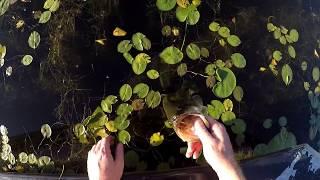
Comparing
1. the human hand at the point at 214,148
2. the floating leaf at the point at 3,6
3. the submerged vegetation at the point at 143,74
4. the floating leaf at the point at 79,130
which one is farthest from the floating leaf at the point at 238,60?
the floating leaf at the point at 3,6

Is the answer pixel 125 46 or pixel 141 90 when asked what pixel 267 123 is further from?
pixel 125 46

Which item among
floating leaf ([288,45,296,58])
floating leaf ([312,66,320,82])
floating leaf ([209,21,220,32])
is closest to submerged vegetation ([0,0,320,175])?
floating leaf ([209,21,220,32])

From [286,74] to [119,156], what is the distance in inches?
27.9

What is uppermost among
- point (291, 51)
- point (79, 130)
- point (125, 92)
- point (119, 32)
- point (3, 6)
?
point (3, 6)

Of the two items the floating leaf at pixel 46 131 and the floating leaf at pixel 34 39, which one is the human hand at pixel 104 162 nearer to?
the floating leaf at pixel 46 131

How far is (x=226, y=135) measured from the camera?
238 centimetres

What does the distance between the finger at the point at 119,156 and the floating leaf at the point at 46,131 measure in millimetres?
260

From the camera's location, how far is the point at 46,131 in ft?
8.04

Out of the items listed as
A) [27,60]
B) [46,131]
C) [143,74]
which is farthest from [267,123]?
[27,60]

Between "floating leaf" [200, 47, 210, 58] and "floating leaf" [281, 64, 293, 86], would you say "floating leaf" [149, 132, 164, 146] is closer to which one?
"floating leaf" [200, 47, 210, 58]

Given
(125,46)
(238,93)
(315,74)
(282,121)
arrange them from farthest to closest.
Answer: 1. (315,74)
2. (282,121)
3. (238,93)
4. (125,46)

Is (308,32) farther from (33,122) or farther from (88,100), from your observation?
(33,122)

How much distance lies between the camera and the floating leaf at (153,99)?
233 centimetres

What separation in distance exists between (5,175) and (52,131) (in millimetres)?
351
